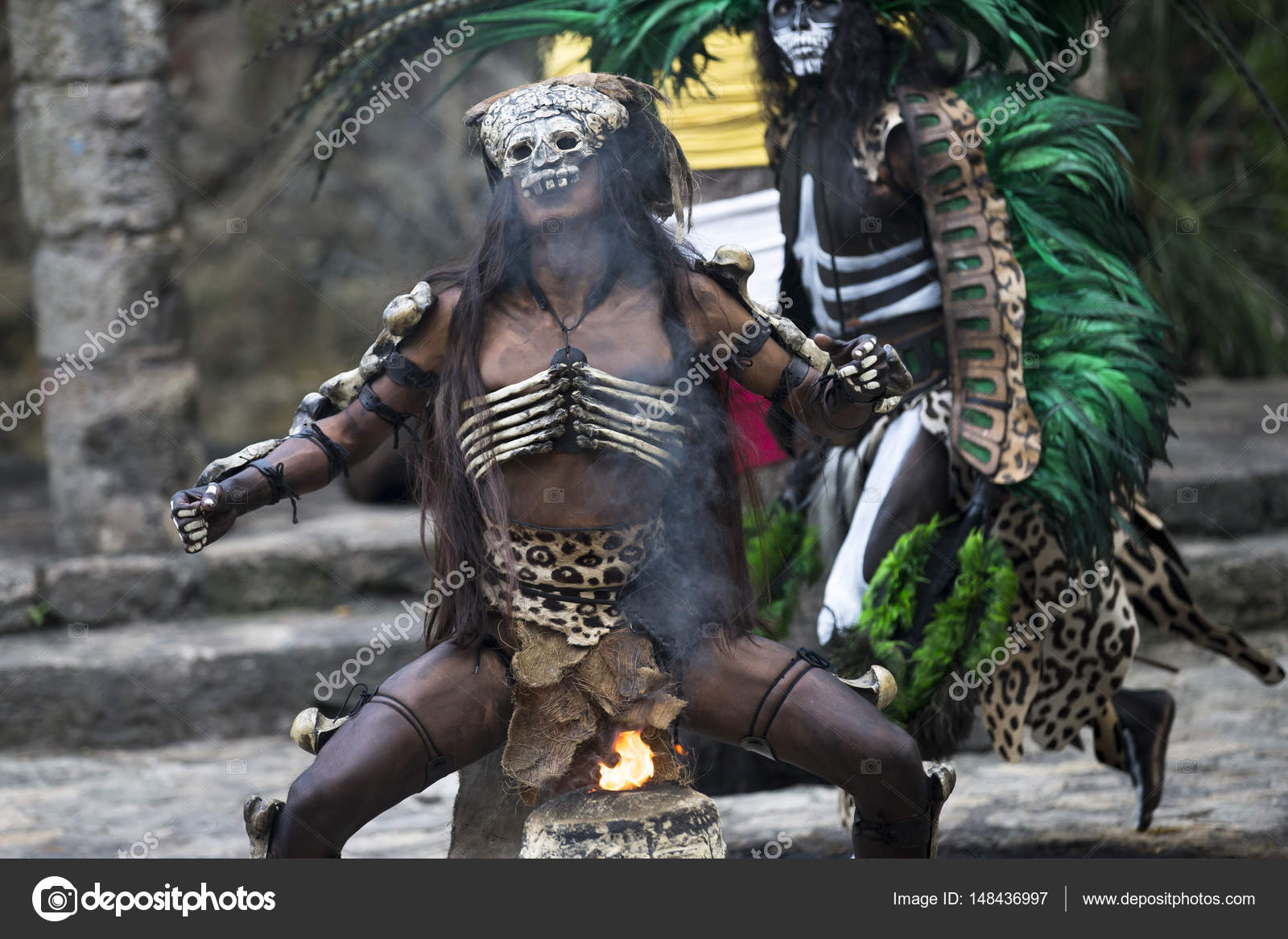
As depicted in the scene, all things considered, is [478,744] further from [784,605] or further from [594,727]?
[784,605]

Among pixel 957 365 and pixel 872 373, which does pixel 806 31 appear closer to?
pixel 957 365

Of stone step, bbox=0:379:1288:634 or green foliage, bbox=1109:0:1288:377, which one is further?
green foliage, bbox=1109:0:1288:377

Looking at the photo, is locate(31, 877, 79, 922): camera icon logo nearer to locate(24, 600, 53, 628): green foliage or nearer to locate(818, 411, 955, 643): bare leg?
locate(818, 411, 955, 643): bare leg

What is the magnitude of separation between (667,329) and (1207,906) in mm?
1473

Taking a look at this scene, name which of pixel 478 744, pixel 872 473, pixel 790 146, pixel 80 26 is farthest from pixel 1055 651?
pixel 80 26

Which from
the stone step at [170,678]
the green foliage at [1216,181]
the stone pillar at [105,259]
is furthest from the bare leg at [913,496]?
the green foliage at [1216,181]

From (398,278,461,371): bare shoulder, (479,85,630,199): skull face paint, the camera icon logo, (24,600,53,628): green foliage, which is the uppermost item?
(479,85,630,199): skull face paint

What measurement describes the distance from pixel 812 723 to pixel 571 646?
0.47m

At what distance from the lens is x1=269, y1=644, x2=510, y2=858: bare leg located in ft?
8.64

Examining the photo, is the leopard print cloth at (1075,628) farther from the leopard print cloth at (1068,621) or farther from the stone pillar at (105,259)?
the stone pillar at (105,259)

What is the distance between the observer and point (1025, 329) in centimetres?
365

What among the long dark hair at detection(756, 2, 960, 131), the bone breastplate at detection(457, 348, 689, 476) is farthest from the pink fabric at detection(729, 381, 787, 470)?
the long dark hair at detection(756, 2, 960, 131)

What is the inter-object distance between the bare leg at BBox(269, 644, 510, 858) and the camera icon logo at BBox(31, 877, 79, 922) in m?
0.35

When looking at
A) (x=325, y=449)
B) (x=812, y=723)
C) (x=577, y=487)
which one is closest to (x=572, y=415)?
(x=577, y=487)
